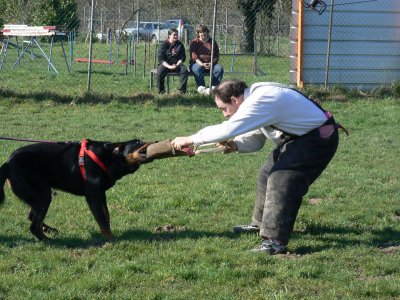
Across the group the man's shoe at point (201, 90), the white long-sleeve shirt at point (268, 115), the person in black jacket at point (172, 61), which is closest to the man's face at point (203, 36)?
the person in black jacket at point (172, 61)

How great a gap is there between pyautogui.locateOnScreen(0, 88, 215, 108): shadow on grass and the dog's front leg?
27.3 ft

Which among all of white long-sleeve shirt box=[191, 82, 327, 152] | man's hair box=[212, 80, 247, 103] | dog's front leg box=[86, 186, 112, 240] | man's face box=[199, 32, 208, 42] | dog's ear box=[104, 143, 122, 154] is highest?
man's face box=[199, 32, 208, 42]

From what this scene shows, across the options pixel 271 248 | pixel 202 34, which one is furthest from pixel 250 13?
pixel 271 248

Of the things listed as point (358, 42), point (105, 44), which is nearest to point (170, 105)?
point (358, 42)

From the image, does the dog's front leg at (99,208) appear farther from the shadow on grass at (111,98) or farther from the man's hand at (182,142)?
the shadow on grass at (111,98)

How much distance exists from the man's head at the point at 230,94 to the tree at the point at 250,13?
50.7 feet

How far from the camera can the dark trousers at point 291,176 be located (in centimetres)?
586

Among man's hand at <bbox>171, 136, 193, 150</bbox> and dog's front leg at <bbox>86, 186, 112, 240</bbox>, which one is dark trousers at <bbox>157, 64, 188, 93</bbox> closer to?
dog's front leg at <bbox>86, 186, 112, 240</bbox>

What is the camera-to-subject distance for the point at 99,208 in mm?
6344

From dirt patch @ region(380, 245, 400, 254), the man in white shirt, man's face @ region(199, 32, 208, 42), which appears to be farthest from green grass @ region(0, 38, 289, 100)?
dirt patch @ region(380, 245, 400, 254)

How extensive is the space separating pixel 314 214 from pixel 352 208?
486mm

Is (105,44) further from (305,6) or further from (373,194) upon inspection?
(373,194)

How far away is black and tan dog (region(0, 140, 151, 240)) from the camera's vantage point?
6.33m

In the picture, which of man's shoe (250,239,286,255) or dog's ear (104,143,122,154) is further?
dog's ear (104,143,122,154)
